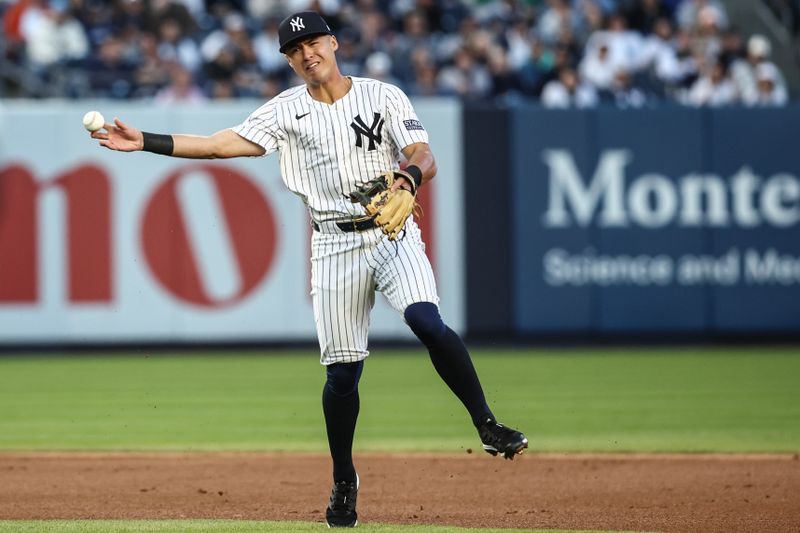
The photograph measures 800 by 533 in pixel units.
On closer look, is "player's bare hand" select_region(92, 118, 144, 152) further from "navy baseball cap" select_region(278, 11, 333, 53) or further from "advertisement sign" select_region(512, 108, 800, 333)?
"advertisement sign" select_region(512, 108, 800, 333)

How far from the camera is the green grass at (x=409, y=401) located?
32.1 feet

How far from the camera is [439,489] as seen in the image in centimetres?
759

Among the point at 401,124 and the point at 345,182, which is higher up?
the point at 401,124

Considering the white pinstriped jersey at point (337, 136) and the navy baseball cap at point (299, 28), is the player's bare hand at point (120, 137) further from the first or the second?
the navy baseball cap at point (299, 28)

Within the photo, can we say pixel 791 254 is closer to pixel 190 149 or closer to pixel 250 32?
pixel 250 32

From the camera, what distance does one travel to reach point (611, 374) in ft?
44.8

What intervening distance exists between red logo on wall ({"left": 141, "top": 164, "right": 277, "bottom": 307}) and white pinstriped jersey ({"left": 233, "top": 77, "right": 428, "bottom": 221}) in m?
9.53

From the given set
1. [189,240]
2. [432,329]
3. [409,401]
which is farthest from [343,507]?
[189,240]

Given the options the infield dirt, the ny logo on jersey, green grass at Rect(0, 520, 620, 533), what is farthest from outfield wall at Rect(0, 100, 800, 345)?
the ny logo on jersey

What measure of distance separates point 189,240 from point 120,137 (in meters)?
9.78

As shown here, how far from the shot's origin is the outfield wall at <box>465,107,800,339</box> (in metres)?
15.8

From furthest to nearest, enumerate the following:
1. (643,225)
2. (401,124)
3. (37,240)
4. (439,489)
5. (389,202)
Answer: (643,225)
(37,240)
(439,489)
(401,124)
(389,202)

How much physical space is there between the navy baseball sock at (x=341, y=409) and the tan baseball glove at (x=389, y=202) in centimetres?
71

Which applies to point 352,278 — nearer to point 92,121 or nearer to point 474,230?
point 92,121
